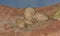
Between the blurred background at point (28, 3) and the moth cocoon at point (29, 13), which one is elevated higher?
the blurred background at point (28, 3)

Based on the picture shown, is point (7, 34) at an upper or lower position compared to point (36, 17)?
lower

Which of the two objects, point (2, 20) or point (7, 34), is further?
point (2, 20)

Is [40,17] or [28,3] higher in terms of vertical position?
[28,3]

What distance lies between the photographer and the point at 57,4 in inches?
67.5

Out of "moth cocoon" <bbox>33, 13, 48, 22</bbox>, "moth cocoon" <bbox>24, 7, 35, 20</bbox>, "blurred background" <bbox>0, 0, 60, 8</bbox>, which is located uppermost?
"blurred background" <bbox>0, 0, 60, 8</bbox>

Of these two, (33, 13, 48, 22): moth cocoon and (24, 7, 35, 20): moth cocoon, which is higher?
(24, 7, 35, 20): moth cocoon

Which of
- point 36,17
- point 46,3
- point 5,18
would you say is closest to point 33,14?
point 36,17

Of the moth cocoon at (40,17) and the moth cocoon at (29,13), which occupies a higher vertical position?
the moth cocoon at (29,13)

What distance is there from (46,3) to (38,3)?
76mm

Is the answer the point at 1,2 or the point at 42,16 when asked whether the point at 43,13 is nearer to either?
the point at 42,16

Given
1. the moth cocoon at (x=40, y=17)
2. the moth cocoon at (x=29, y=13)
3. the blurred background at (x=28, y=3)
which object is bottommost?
the moth cocoon at (x=40, y=17)

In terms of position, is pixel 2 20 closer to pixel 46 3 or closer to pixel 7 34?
pixel 7 34

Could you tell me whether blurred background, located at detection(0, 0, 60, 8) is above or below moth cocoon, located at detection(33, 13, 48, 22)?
above

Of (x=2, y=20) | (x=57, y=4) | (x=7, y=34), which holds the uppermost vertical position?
(x=57, y=4)
